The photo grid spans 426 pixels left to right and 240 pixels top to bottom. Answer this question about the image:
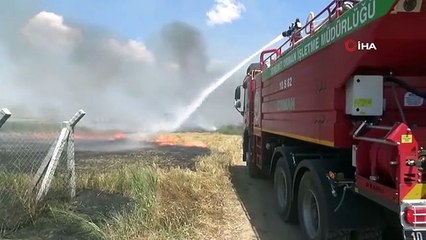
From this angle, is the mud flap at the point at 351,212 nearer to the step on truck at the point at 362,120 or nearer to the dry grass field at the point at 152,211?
the step on truck at the point at 362,120

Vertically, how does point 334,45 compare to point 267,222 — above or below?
above

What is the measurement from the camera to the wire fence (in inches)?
230

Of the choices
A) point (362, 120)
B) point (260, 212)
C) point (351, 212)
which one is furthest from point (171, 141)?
point (362, 120)

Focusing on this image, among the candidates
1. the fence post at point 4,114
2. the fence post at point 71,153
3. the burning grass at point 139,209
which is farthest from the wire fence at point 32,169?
the fence post at point 4,114

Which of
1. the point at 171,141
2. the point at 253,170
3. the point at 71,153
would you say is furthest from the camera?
the point at 171,141

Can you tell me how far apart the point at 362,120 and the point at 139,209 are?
2.98m

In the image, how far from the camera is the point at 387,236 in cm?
514

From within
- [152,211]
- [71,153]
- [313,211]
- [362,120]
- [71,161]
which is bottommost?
[152,211]

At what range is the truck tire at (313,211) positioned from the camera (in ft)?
14.8

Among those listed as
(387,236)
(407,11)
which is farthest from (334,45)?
(387,236)

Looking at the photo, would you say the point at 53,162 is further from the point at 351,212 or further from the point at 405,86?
the point at 405,86

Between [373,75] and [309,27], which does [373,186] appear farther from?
[309,27]

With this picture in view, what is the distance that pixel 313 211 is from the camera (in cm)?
525

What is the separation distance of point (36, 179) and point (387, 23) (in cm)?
485
